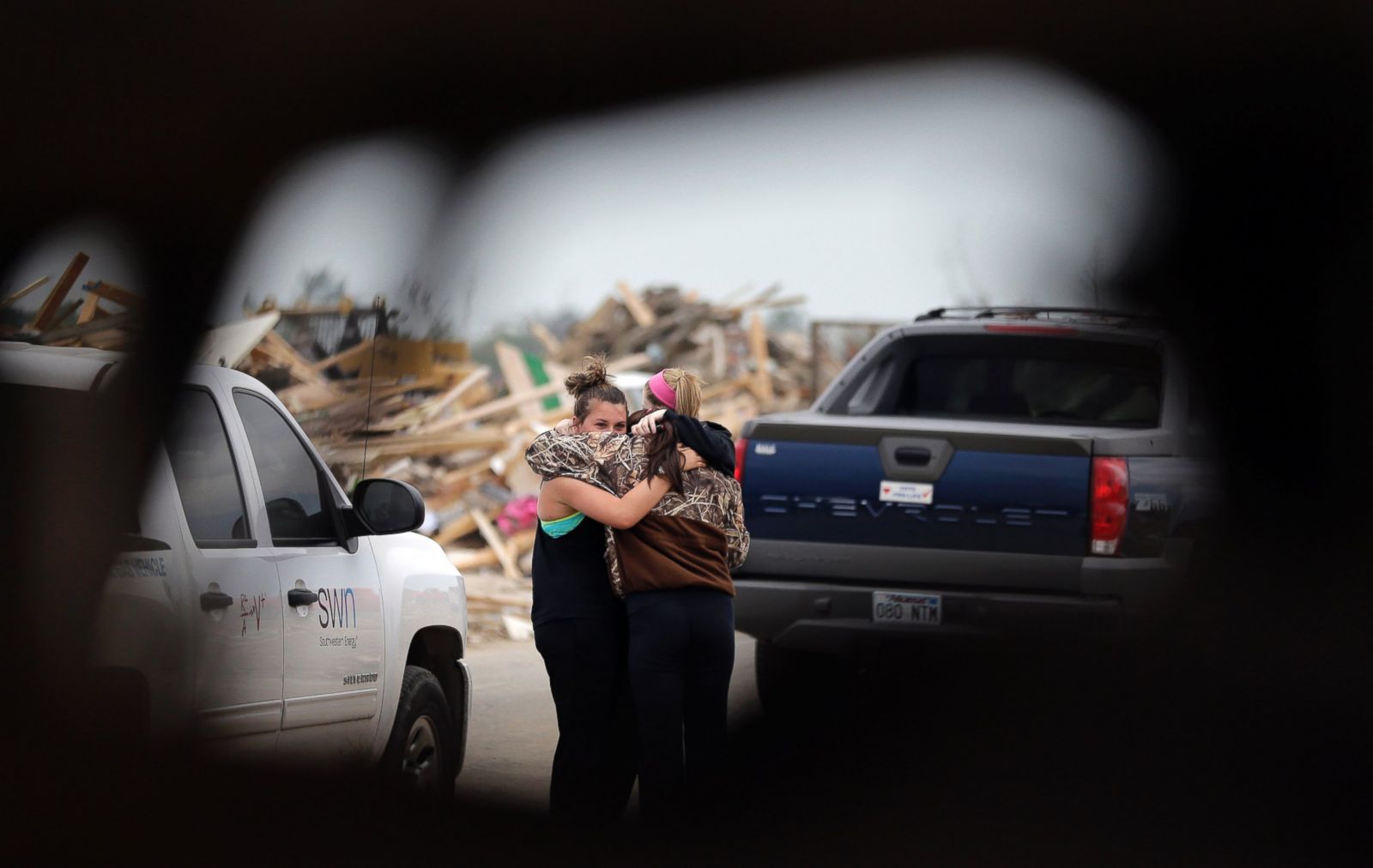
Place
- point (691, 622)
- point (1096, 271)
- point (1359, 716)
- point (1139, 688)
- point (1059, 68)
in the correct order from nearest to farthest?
point (1059, 68)
point (691, 622)
point (1139, 688)
point (1359, 716)
point (1096, 271)

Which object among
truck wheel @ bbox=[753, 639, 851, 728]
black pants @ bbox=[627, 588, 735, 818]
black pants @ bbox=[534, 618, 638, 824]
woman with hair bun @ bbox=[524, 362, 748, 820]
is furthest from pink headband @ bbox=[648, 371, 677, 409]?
truck wheel @ bbox=[753, 639, 851, 728]

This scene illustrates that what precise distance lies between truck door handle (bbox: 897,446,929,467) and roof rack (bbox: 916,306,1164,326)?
1.76 m

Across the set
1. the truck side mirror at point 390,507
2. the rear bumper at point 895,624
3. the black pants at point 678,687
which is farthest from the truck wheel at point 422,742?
the rear bumper at point 895,624

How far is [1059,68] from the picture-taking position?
273cm

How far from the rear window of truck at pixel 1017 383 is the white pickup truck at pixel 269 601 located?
435 centimetres

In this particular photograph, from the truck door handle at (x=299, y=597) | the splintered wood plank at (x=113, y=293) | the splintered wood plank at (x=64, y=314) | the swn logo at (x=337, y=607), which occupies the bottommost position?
the swn logo at (x=337, y=607)

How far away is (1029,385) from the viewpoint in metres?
9.53

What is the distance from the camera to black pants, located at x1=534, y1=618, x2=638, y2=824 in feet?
17.2

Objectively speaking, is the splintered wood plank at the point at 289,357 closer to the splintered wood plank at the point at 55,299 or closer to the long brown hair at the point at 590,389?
the splintered wood plank at the point at 55,299

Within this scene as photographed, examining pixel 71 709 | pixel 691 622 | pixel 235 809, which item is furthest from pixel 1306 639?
pixel 71 709

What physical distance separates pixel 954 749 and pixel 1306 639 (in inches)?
73.2

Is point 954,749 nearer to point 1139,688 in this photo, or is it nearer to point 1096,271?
point 1139,688

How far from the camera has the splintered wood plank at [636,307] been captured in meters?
21.6

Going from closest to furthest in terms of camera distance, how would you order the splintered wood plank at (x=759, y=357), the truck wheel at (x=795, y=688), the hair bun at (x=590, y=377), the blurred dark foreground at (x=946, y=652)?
the blurred dark foreground at (x=946, y=652), the hair bun at (x=590, y=377), the truck wheel at (x=795, y=688), the splintered wood plank at (x=759, y=357)
